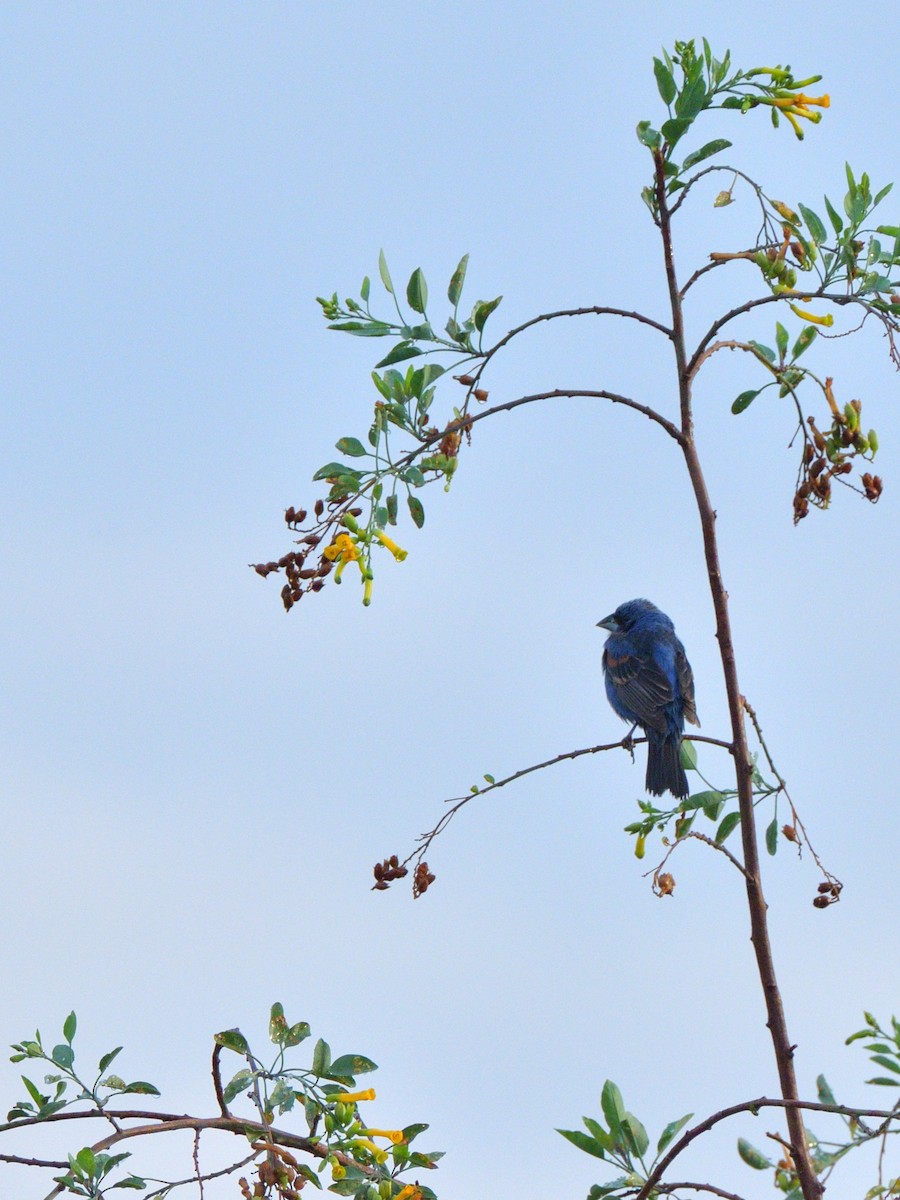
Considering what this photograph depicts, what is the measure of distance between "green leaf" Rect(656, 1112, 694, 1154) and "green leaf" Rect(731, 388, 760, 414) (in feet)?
7.53

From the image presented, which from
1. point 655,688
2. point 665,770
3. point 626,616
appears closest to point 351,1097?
point 665,770

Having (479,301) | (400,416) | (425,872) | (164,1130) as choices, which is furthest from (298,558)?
(164,1130)

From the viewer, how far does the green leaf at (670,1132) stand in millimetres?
4052

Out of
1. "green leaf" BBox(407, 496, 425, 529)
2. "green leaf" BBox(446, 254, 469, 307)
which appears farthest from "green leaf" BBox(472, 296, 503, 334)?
"green leaf" BBox(407, 496, 425, 529)

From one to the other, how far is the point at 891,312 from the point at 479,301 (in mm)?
1391

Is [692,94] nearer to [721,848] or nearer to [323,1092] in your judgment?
[721,848]

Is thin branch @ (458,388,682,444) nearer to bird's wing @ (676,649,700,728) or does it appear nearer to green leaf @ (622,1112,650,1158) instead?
green leaf @ (622,1112,650,1158)

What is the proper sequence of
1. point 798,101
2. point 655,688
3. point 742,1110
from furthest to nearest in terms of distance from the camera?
point 655,688 < point 798,101 < point 742,1110

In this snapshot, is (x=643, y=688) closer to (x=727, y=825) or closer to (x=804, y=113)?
(x=727, y=825)

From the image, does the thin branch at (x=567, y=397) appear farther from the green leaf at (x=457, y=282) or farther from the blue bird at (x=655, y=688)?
the blue bird at (x=655, y=688)

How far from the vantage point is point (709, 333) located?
14.4ft

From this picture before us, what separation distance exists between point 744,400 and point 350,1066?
8.43ft

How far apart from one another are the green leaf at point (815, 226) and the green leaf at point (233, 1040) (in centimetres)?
328

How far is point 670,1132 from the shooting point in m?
4.05
